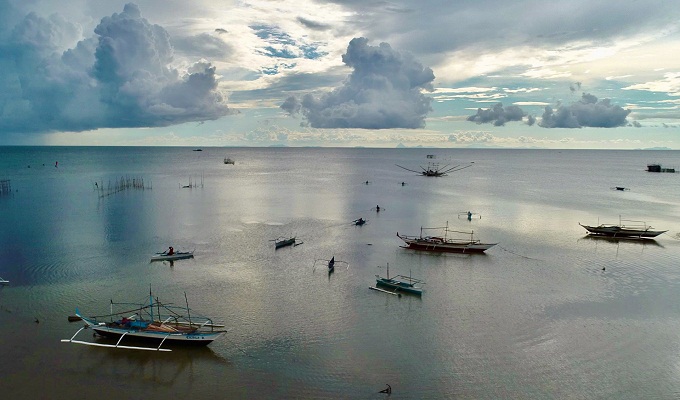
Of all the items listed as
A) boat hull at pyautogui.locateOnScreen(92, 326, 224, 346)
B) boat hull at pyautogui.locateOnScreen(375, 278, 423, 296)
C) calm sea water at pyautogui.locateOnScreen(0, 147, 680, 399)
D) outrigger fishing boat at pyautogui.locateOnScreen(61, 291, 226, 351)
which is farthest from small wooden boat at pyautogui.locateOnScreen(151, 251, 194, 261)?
boat hull at pyautogui.locateOnScreen(375, 278, 423, 296)

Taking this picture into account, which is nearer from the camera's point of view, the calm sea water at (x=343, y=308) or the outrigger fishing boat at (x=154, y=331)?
the calm sea water at (x=343, y=308)

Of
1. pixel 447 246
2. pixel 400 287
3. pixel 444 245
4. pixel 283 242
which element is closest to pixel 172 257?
pixel 283 242

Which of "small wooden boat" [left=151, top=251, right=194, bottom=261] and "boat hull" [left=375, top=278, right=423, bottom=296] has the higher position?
"small wooden boat" [left=151, top=251, right=194, bottom=261]

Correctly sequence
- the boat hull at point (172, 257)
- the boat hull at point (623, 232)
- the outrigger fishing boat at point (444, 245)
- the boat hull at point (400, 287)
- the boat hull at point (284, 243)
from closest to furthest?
the boat hull at point (400, 287), the boat hull at point (172, 257), the boat hull at point (284, 243), the outrigger fishing boat at point (444, 245), the boat hull at point (623, 232)

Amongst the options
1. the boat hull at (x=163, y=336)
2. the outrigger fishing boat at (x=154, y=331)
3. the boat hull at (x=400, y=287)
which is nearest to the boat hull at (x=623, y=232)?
the boat hull at (x=400, y=287)

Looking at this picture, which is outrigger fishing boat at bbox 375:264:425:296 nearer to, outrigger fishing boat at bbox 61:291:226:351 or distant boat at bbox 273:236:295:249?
outrigger fishing boat at bbox 61:291:226:351

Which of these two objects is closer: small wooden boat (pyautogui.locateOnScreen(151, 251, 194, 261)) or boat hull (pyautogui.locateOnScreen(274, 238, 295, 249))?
small wooden boat (pyautogui.locateOnScreen(151, 251, 194, 261))

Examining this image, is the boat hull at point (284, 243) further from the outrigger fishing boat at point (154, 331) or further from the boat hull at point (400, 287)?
the outrigger fishing boat at point (154, 331)

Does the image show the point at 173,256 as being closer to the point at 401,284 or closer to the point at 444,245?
the point at 401,284

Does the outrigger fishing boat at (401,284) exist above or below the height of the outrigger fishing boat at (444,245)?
below

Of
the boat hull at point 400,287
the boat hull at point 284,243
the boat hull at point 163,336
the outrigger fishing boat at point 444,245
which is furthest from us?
the outrigger fishing boat at point 444,245

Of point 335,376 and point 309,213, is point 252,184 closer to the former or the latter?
point 309,213

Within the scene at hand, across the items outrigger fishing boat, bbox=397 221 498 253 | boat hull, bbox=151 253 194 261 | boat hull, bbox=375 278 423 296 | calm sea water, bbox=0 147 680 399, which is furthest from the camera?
outrigger fishing boat, bbox=397 221 498 253
